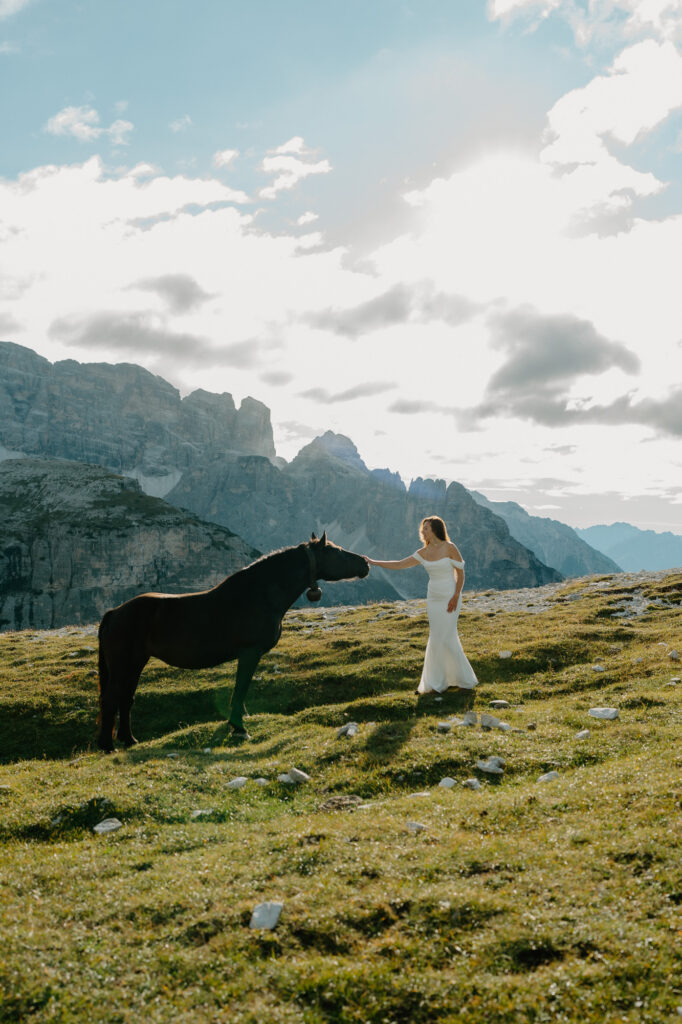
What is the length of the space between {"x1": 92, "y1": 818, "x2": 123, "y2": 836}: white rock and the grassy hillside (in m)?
0.18

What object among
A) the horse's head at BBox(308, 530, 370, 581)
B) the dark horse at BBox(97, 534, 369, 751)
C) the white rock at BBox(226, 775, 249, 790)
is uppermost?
the horse's head at BBox(308, 530, 370, 581)

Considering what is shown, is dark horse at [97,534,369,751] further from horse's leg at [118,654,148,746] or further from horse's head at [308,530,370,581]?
horse's head at [308,530,370,581]

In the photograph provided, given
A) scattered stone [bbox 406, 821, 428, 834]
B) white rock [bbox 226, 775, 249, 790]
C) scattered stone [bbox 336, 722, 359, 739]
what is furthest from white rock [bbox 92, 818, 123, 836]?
scattered stone [bbox 336, 722, 359, 739]

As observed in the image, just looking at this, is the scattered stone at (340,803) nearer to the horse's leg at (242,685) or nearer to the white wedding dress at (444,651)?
the horse's leg at (242,685)

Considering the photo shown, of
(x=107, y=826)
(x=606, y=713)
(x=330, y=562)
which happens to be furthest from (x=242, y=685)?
(x=606, y=713)

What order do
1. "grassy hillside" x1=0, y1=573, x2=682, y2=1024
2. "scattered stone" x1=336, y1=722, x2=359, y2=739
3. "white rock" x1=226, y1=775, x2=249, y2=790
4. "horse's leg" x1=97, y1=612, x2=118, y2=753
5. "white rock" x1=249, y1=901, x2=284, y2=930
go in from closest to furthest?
"grassy hillside" x1=0, y1=573, x2=682, y2=1024 < "white rock" x1=249, y1=901, x2=284, y2=930 < "white rock" x1=226, y1=775, x2=249, y2=790 < "scattered stone" x1=336, y1=722, x2=359, y2=739 < "horse's leg" x1=97, y1=612, x2=118, y2=753

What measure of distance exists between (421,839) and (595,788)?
2.78 meters

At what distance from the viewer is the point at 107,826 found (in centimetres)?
810

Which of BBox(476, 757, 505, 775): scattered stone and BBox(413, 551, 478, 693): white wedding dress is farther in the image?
BBox(413, 551, 478, 693): white wedding dress

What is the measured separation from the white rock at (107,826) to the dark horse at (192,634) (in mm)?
5050

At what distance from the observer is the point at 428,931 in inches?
200

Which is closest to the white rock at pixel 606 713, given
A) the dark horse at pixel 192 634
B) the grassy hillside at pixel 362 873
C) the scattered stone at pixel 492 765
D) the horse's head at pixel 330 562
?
the grassy hillside at pixel 362 873

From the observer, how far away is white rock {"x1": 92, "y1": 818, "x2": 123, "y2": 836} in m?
8.00

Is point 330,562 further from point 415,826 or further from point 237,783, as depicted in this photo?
point 415,826
